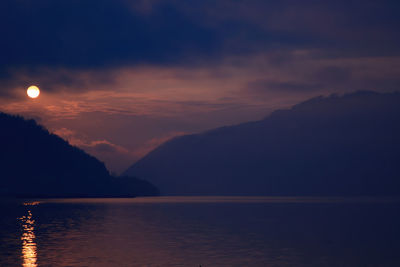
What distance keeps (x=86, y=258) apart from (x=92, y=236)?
82.6 feet

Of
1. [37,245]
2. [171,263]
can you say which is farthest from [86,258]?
[37,245]

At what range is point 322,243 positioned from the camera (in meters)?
70.2

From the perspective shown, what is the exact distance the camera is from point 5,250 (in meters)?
59.1

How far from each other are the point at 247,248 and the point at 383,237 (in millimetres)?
27664

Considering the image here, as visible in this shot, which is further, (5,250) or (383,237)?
(383,237)

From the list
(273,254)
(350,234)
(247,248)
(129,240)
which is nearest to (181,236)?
(129,240)

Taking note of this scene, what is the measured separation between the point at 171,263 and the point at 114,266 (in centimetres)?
571

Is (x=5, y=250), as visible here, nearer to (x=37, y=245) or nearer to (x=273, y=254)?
(x=37, y=245)

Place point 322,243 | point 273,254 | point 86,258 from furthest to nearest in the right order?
point 322,243
point 273,254
point 86,258

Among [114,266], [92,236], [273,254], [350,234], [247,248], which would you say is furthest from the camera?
[350,234]

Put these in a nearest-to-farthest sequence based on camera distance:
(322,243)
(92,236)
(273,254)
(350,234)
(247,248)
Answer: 1. (273,254)
2. (247,248)
3. (322,243)
4. (92,236)
5. (350,234)

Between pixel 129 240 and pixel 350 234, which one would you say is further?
pixel 350 234

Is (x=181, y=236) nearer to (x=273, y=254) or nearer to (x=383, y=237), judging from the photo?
(x=273, y=254)

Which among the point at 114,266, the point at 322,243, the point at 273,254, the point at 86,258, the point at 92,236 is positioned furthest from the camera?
the point at 92,236
